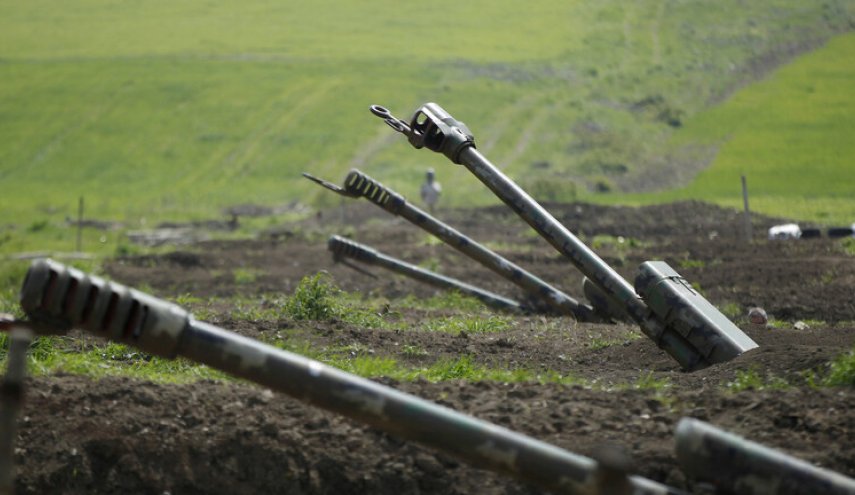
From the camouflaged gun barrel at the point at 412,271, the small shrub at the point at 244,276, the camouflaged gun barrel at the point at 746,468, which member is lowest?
the small shrub at the point at 244,276

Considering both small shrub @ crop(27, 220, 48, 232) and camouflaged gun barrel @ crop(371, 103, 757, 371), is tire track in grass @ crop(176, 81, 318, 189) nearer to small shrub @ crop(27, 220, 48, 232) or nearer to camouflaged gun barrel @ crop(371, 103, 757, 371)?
small shrub @ crop(27, 220, 48, 232)

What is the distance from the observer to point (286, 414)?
878cm

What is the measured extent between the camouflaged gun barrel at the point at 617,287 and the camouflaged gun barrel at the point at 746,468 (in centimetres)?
503

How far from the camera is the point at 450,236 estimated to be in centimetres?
1582

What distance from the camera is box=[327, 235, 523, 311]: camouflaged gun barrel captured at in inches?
723

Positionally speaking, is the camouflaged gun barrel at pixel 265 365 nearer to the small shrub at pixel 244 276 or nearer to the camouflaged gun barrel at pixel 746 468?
the camouflaged gun barrel at pixel 746 468

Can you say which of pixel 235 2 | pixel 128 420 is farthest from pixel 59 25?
pixel 128 420

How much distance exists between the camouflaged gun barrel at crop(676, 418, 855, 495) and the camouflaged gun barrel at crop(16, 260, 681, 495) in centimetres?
32

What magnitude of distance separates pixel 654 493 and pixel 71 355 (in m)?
6.68

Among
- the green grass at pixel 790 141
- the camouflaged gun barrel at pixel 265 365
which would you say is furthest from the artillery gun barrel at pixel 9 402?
the green grass at pixel 790 141

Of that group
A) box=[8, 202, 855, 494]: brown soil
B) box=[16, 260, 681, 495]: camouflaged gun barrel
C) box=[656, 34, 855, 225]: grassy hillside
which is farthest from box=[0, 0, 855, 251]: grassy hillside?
box=[16, 260, 681, 495]: camouflaged gun barrel

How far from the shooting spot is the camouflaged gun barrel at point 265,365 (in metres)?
6.38

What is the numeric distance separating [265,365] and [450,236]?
9214mm

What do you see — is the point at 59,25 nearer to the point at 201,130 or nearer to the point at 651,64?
the point at 201,130
